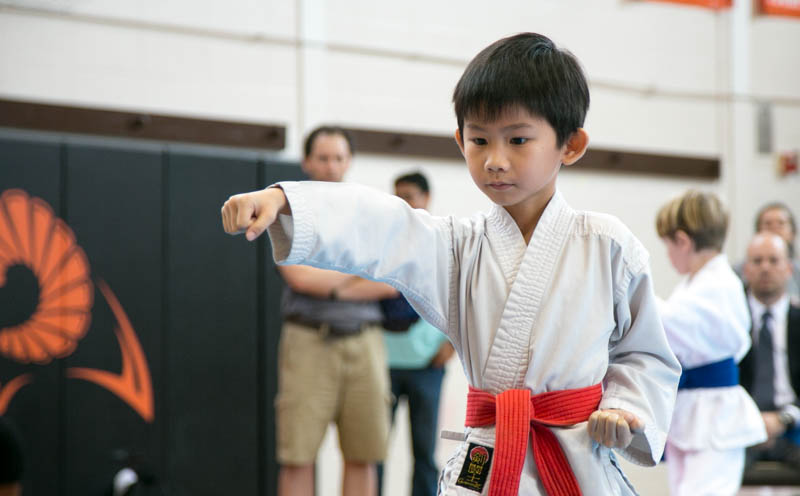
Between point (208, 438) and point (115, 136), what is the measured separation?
1.66m

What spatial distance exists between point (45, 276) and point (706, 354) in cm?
298

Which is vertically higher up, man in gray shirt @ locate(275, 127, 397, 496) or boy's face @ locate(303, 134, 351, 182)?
boy's face @ locate(303, 134, 351, 182)

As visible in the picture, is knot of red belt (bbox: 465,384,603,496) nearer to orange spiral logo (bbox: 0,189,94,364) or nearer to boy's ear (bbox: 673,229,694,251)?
boy's ear (bbox: 673,229,694,251)

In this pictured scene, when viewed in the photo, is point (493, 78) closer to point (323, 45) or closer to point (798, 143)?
point (323, 45)

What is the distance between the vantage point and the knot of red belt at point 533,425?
53.5 inches

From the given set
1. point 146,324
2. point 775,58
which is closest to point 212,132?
point 146,324

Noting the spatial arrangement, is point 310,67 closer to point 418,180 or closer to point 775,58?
point 418,180

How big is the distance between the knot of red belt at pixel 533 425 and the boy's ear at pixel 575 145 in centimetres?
39

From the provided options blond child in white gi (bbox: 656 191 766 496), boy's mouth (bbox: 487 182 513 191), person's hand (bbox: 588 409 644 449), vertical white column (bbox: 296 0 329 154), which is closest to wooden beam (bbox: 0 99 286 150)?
vertical white column (bbox: 296 0 329 154)

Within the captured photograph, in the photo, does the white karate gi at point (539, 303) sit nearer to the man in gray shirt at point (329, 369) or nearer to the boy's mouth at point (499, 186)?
the boy's mouth at point (499, 186)

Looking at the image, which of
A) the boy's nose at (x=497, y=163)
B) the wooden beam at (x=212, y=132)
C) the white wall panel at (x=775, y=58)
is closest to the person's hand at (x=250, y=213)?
the boy's nose at (x=497, y=163)

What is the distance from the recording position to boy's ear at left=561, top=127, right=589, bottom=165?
1457mm

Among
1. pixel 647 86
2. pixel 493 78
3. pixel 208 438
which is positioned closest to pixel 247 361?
pixel 208 438

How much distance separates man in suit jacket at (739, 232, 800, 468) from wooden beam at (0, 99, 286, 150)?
2736 mm
